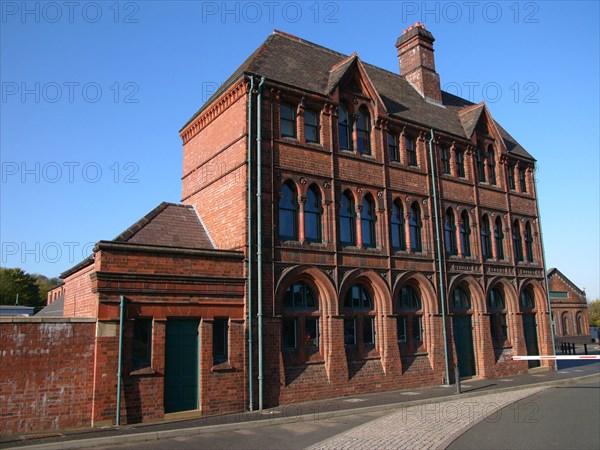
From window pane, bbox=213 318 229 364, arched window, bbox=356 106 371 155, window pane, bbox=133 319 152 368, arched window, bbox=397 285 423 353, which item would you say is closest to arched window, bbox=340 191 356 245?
arched window, bbox=356 106 371 155

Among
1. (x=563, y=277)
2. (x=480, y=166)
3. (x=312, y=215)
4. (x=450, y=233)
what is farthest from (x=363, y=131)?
(x=563, y=277)

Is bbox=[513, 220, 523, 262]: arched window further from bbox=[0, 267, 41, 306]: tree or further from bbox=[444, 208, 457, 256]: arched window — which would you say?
bbox=[0, 267, 41, 306]: tree

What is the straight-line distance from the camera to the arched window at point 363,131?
67.0 feet

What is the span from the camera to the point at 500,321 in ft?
81.9

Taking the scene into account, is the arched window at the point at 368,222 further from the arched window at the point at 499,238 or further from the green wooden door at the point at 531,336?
the green wooden door at the point at 531,336

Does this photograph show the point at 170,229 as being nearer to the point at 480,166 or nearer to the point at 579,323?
the point at 480,166

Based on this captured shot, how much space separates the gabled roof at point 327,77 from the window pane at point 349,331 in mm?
8188

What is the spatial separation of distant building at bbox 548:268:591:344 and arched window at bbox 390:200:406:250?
3303cm

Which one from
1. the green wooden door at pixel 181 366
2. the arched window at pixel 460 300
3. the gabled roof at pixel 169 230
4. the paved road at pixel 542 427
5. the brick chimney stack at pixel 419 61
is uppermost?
the brick chimney stack at pixel 419 61

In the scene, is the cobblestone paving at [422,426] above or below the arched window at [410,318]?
below

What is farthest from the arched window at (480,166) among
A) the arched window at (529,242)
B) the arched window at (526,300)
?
the arched window at (526,300)

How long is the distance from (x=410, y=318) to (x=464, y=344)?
3.88m

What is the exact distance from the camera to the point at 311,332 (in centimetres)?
1753

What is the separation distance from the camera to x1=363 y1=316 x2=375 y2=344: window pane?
19062mm
